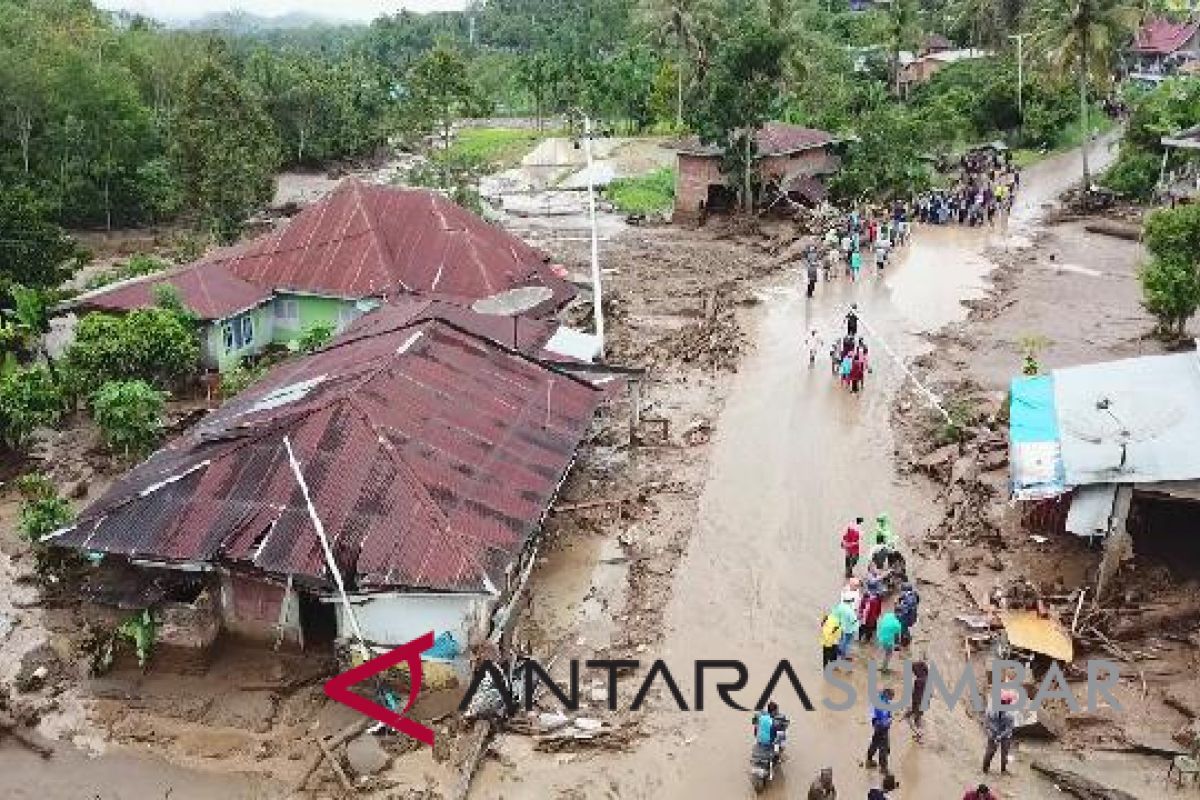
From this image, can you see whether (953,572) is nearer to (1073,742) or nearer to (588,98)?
(1073,742)

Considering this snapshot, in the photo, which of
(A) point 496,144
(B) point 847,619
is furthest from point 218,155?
(A) point 496,144

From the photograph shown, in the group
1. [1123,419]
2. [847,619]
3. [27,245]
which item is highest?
[27,245]

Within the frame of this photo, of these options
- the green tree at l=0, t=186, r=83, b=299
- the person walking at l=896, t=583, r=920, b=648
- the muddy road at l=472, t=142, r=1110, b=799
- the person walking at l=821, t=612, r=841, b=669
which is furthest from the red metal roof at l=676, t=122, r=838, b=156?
the person walking at l=821, t=612, r=841, b=669

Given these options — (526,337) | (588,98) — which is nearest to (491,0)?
(588,98)

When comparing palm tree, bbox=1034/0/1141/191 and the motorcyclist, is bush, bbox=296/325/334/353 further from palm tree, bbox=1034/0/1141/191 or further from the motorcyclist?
palm tree, bbox=1034/0/1141/191

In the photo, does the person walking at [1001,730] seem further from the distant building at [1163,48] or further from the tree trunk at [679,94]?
the distant building at [1163,48]

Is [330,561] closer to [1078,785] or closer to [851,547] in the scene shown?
[851,547]

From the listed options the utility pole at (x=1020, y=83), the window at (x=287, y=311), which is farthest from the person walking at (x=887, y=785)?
the utility pole at (x=1020, y=83)
